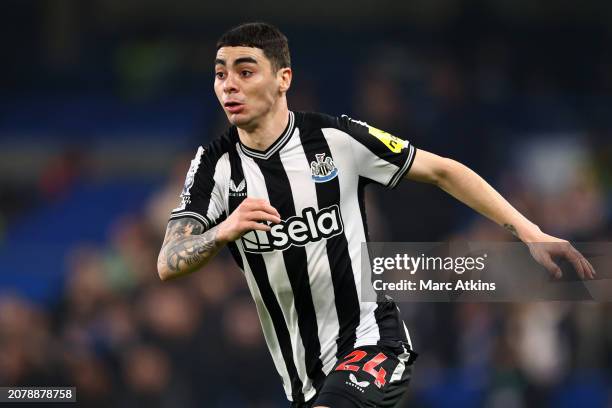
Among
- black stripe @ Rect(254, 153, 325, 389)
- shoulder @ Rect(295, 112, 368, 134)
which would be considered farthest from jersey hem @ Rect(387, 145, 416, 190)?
black stripe @ Rect(254, 153, 325, 389)

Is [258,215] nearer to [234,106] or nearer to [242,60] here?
[234,106]

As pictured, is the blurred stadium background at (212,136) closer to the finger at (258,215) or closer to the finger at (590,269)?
the finger at (590,269)

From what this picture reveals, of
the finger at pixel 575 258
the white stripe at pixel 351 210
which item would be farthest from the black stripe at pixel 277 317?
the finger at pixel 575 258

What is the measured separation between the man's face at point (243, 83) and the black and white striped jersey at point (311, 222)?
8.3 inches

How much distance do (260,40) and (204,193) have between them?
0.72 meters

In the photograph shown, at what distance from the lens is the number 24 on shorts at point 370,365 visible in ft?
15.6

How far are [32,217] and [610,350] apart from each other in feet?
25.0

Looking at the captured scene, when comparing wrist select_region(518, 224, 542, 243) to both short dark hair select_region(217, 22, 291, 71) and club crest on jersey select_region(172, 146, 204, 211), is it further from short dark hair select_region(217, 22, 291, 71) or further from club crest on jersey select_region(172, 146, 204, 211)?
club crest on jersey select_region(172, 146, 204, 211)

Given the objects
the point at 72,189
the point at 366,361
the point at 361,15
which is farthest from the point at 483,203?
the point at 361,15

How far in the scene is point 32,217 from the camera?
13.6 meters

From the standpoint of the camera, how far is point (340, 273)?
4.95 m

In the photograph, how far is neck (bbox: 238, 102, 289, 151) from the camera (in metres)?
4.96

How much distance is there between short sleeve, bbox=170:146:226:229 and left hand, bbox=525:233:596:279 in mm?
1392

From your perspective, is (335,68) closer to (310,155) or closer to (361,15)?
(361,15)
